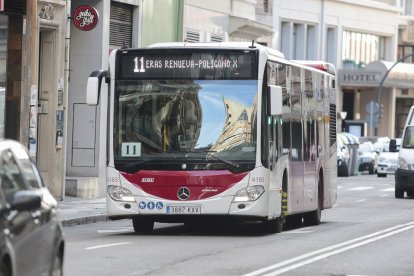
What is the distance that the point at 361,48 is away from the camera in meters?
77.9

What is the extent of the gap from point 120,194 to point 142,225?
1.30m

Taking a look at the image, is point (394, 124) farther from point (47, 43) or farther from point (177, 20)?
point (47, 43)

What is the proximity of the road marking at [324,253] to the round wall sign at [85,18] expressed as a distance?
30.9 ft

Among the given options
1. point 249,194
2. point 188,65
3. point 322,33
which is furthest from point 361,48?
point 249,194

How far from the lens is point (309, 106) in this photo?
988 inches

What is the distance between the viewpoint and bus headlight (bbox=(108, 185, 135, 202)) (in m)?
21.3

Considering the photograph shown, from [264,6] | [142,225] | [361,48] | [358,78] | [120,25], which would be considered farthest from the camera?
[361,48]

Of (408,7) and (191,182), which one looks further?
(408,7)

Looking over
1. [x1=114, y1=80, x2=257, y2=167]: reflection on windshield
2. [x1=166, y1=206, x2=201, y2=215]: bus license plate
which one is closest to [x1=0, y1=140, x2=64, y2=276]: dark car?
[x1=166, y1=206, x2=201, y2=215]: bus license plate

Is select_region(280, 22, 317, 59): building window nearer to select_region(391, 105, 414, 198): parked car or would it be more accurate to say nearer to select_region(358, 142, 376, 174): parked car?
select_region(358, 142, 376, 174): parked car

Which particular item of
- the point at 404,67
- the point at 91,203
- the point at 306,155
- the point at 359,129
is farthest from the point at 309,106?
the point at 404,67

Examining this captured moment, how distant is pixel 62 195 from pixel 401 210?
24.8 feet

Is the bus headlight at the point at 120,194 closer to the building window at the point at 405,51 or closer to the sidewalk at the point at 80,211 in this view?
the sidewalk at the point at 80,211

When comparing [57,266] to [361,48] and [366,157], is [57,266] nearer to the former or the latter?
[366,157]
